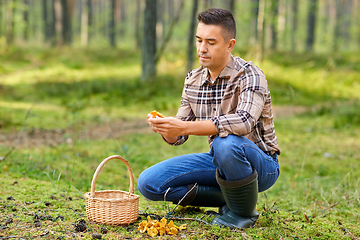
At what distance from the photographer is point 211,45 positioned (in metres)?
2.40

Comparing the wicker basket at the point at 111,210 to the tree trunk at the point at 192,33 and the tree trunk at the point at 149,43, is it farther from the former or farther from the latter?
the tree trunk at the point at 192,33

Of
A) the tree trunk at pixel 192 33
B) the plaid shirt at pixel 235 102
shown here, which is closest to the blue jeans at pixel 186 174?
the plaid shirt at pixel 235 102

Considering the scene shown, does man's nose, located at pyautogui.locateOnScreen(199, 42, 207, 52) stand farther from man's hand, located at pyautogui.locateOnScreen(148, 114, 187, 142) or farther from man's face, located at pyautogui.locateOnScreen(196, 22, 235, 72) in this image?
man's hand, located at pyautogui.locateOnScreen(148, 114, 187, 142)

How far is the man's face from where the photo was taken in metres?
2.36

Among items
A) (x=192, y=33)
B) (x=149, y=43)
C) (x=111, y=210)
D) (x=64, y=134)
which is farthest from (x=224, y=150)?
(x=192, y=33)

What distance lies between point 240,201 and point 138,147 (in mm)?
3250

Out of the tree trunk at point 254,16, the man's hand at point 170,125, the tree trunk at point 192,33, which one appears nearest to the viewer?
the man's hand at point 170,125

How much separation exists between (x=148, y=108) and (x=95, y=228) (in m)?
6.50

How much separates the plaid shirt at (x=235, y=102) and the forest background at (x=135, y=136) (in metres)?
0.72

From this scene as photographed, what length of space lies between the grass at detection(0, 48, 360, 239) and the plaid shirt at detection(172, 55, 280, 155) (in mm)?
718

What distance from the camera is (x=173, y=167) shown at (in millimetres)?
2715

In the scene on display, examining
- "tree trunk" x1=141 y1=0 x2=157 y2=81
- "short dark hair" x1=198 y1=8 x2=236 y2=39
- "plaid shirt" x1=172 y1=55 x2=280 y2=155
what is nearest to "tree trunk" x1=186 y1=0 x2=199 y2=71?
"tree trunk" x1=141 y1=0 x2=157 y2=81

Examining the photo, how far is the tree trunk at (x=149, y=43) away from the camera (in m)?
9.98

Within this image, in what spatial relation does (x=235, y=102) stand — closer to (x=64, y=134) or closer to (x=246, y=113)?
(x=246, y=113)
